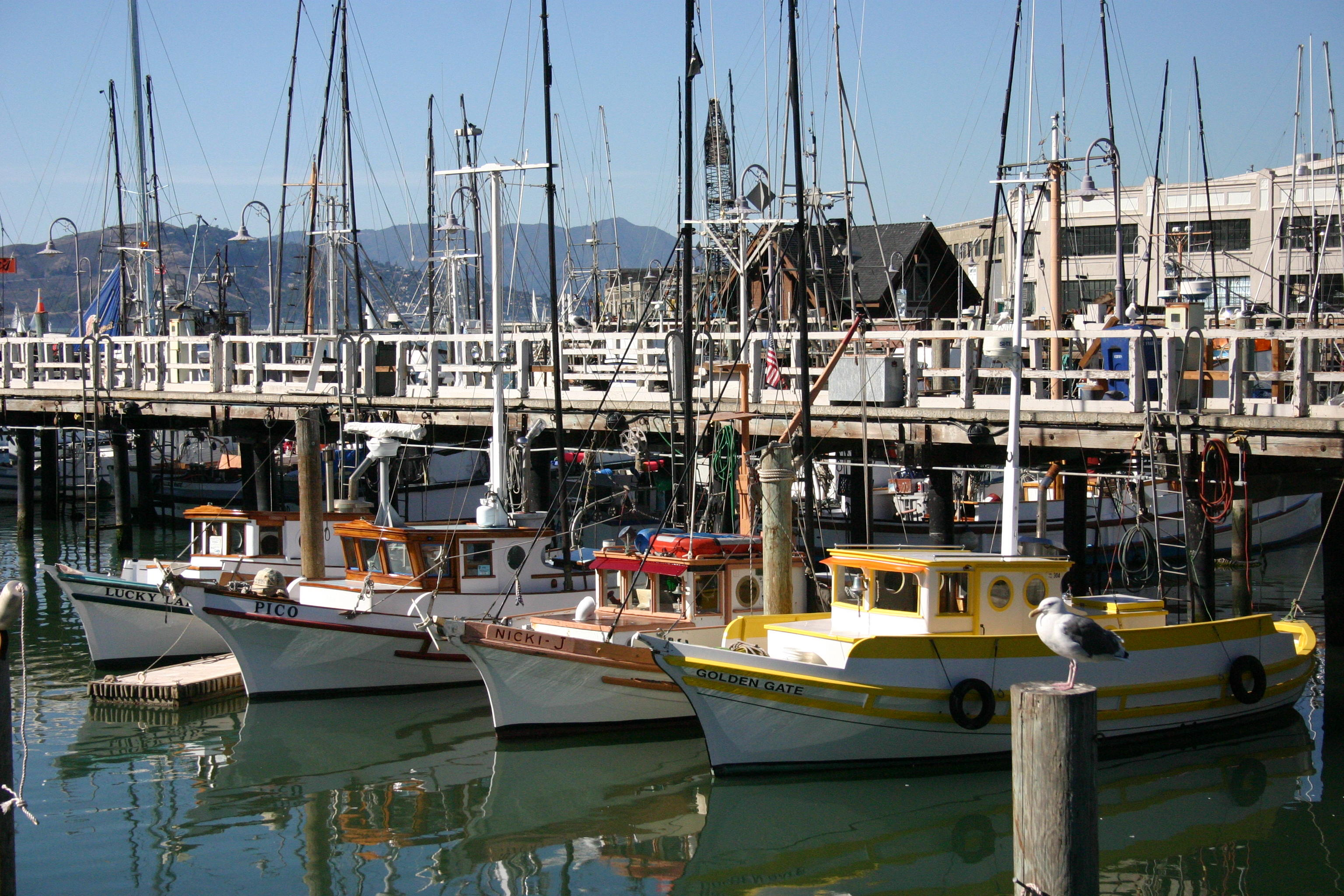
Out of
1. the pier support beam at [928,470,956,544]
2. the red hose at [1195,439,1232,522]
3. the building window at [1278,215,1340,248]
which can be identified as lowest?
the pier support beam at [928,470,956,544]

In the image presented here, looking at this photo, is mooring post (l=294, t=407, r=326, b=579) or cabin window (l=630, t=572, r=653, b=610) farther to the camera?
mooring post (l=294, t=407, r=326, b=579)

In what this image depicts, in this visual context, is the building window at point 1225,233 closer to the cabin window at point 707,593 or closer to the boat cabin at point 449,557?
the boat cabin at point 449,557

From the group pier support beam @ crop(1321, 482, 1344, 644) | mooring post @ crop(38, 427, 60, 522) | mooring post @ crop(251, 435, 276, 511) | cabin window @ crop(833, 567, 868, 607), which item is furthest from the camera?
mooring post @ crop(38, 427, 60, 522)

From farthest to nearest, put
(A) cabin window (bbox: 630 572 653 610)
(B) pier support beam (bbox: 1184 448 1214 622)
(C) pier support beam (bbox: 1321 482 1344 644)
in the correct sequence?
(C) pier support beam (bbox: 1321 482 1344 644), (A) cabin window (bbox: 630 572 653 610), (B) pier support beam (bbox: 1184 448 1214 622)

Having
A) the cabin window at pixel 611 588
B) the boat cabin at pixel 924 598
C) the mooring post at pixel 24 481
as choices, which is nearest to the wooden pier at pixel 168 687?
the cabin window at pixel 611 588

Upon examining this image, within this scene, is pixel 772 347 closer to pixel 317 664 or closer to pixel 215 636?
pixel 317 664

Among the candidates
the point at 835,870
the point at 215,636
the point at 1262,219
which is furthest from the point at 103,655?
the point at 1262,219

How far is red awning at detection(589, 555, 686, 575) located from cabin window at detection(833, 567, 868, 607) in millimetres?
2240

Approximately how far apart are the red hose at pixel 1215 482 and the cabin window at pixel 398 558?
10.7 metres

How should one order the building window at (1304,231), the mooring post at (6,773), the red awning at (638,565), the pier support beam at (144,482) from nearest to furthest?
the mooring post at (6,773) → the red awning at (638,565) → the pier support beam at (144,482) → the building window at (1304,231)

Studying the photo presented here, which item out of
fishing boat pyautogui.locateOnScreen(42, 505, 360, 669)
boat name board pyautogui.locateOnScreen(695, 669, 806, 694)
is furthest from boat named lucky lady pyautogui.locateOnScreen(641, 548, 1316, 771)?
fishing boat pyautogui.locateOnScreen(42, 505, 360, 669)

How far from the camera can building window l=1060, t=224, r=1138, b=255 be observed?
55125 millimetres

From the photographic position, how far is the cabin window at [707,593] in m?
16.0

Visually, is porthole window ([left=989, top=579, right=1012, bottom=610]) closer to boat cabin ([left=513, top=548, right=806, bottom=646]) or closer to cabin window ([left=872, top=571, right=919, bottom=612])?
cabin window ([left=872, top=571, right=919, bottom=612])
